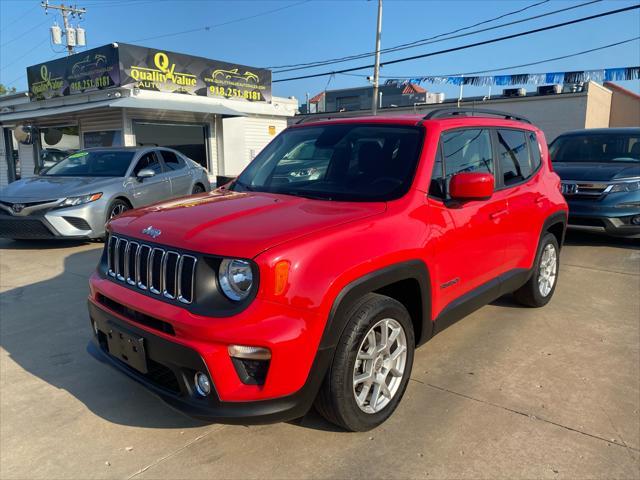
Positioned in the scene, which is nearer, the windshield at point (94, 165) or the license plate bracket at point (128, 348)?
the license plate bracket at point (128, 348)

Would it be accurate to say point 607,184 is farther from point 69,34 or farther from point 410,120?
point 69,34

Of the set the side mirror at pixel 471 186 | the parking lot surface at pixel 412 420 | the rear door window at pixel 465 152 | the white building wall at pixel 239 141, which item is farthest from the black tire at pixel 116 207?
the white building wall at pixel 239 141

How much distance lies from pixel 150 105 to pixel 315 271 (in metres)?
12.5

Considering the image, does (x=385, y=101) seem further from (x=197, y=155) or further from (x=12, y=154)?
(x=12, y=154)

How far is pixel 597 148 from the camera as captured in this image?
27.5 feet

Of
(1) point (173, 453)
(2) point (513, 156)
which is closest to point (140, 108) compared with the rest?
(2) point (513, 156)

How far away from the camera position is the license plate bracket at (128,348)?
8.25 feet

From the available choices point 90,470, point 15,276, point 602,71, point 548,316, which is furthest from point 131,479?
point 602,71

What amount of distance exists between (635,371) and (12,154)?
21.8 m

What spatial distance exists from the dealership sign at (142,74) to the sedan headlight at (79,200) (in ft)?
24.6

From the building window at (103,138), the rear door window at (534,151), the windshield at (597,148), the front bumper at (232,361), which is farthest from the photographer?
the building window at (103,138)

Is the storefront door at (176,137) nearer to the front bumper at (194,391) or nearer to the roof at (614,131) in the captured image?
the roof at (614,131)

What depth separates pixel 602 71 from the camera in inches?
787

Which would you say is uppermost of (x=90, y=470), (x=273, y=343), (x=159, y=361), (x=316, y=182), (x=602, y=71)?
(x=602, y=71)
